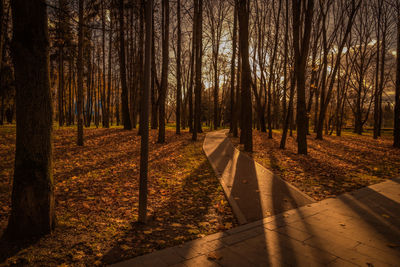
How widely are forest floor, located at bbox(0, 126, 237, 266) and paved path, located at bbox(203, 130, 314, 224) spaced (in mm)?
299

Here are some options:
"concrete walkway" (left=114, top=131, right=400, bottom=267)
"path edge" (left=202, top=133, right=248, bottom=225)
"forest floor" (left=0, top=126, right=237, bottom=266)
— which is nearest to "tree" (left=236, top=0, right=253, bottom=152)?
"forest floor" (left=0, top=126, right=237, bottom=266)

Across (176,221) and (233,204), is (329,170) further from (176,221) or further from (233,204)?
(176,221)

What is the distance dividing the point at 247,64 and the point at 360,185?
7467mm

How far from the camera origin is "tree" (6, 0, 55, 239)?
3113 mm

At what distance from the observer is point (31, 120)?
127 inches

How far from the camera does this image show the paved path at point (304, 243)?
2973 millimetres

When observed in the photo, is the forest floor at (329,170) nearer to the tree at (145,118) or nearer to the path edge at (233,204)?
the path edge at (233,204)

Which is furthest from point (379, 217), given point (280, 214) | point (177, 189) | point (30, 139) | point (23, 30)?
point (23, 30)

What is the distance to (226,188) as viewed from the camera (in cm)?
610

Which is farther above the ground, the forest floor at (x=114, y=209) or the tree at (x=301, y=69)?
the tree at (x=301, y=69)

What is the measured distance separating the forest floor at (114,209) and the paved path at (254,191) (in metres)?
0.30

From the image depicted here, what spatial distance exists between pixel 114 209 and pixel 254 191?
3568mm

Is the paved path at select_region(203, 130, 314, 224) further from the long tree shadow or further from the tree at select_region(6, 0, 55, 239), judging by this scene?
the tree at select_region(6, 0, 55, 239)

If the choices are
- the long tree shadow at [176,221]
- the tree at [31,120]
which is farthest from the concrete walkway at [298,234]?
the tree at [31,120]
